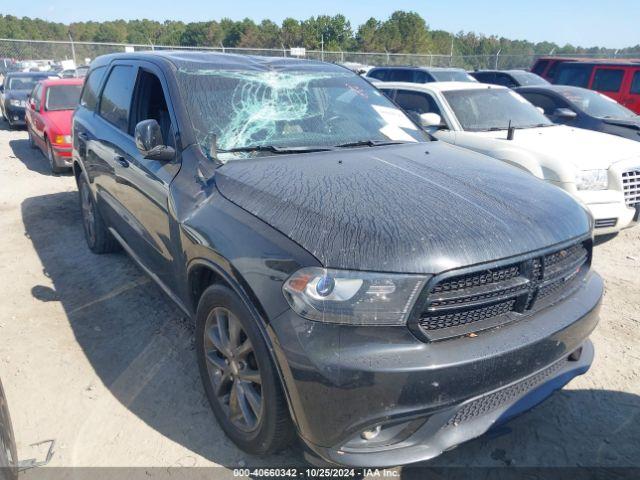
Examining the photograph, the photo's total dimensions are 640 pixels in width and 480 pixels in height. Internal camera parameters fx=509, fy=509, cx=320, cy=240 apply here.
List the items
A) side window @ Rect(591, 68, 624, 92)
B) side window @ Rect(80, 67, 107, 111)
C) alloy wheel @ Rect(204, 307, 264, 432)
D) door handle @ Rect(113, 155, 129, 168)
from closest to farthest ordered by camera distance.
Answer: alloy wheel @ Rect(204, 307, 264, 432) < door handle @ Rect(113, 155, 129, 168) < side window @ Rect(80, 67, 107, 111) < side window @ Rect(591, 68, 624, 92)

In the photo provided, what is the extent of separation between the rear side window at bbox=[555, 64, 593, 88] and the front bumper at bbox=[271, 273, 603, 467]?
12.0 metres

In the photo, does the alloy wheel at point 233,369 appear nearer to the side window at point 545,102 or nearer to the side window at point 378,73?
the side window at point 545,102

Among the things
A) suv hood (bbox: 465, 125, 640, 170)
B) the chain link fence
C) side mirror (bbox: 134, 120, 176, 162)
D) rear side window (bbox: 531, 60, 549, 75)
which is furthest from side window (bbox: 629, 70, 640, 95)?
the chain link fence

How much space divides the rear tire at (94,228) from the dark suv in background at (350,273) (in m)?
1.80

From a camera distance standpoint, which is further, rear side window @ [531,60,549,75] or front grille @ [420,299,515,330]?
rear side window @ [531,60,549,75]

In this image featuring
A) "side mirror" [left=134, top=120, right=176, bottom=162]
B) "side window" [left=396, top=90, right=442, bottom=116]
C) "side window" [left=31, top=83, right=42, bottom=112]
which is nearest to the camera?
"side mirror" [left=134, top=120, right=176, bottom=162]

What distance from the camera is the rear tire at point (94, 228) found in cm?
495

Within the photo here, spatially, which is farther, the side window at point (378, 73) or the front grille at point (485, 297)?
the side window at point (378, 73)

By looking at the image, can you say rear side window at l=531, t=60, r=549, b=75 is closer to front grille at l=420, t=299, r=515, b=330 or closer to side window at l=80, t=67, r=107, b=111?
side window at l=80, t=67, r=107, b=111

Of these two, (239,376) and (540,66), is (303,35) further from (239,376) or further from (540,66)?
(239,376)

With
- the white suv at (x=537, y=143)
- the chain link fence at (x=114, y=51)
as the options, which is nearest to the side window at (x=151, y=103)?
the white suv at (x=537, y=143)

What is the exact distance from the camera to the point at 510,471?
2486mm

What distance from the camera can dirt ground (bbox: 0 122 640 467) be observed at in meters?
2.61

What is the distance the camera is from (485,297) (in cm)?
206
